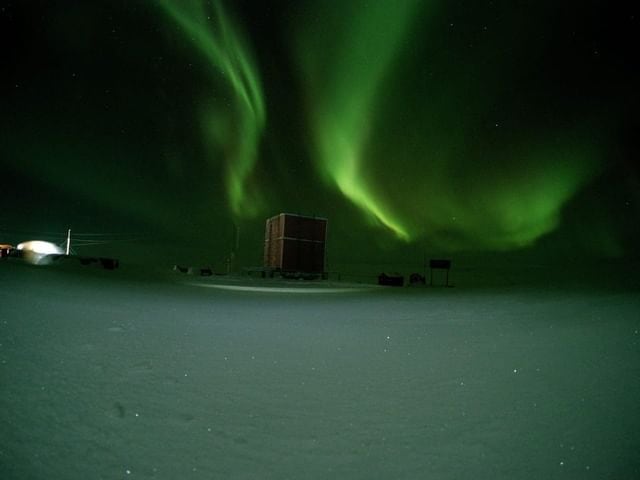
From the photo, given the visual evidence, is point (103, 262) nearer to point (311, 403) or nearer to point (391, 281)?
point (391, 281)

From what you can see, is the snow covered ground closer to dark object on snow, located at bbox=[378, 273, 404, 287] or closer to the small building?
the small building

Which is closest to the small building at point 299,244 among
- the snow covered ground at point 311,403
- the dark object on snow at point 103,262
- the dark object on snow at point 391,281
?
the dark object on snow at point 391,281

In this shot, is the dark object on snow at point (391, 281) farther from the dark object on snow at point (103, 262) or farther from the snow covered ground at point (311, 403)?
the snow covered ground at point (311, 403)

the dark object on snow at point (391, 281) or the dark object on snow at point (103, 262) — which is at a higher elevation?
the dark object on snow at point (103, 262)

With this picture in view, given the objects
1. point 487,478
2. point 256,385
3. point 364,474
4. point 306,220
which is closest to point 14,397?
point 256,385

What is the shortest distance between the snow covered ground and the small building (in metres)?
→ 17.9

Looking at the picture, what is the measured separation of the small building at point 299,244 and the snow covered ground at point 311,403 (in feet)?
58.8

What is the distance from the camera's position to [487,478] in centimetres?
179

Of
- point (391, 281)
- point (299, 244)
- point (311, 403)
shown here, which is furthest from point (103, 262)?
point (311, 403)

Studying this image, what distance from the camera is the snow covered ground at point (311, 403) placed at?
185 cm

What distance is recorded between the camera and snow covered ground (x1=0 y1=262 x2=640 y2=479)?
1848 mm

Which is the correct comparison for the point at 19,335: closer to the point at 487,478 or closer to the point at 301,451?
the point at 301,451

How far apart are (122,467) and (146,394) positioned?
0.88 m

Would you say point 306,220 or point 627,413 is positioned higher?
point 306,220
